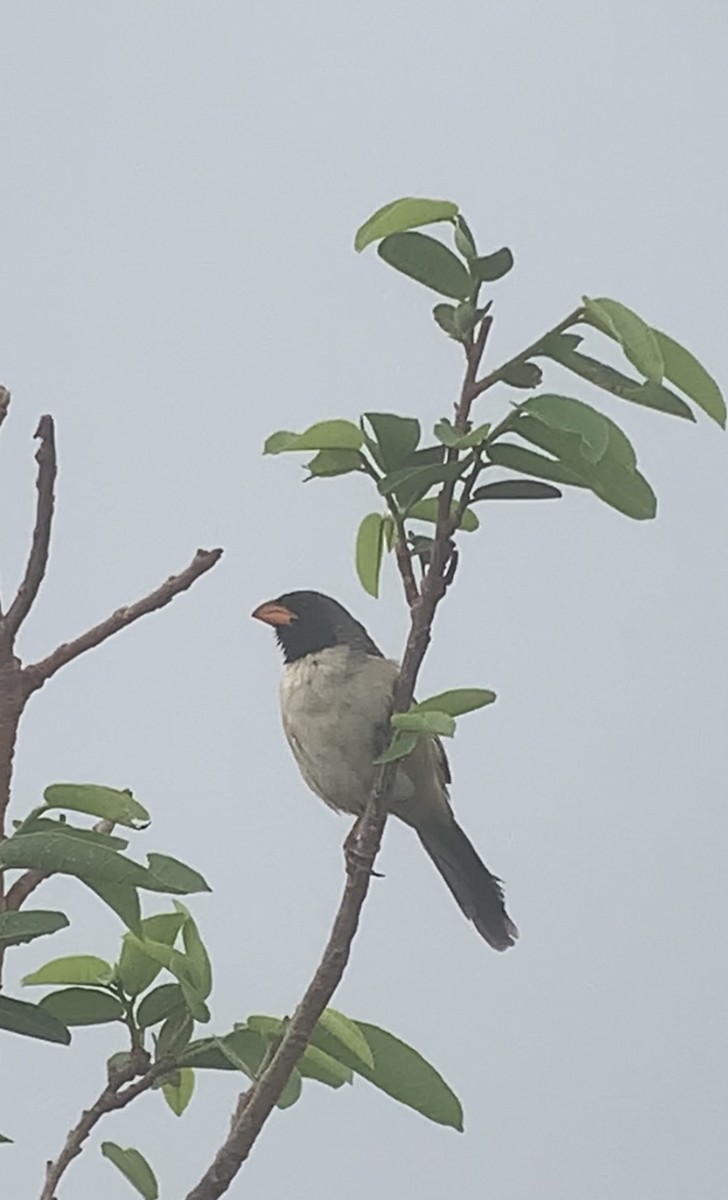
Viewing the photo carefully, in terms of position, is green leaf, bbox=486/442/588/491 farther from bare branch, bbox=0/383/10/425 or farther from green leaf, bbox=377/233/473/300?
bare branch, bbox=0/383/10/425

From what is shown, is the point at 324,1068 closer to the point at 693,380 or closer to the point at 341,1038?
the point at 341,1038

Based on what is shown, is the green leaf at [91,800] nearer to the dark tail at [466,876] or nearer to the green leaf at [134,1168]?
the green leaf at [134,1168]

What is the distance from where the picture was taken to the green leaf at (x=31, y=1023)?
668 mm

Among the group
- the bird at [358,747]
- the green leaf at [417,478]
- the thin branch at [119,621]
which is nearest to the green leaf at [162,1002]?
the thin branch at [119,621]

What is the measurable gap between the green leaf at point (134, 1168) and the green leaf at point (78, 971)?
0.09 meters

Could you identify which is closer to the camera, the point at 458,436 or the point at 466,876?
the point at 458,436

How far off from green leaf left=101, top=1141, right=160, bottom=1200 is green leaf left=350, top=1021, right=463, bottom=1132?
13 centimetres

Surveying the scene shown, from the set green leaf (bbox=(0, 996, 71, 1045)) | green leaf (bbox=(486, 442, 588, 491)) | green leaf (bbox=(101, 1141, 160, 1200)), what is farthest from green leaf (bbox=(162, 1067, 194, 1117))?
green leaf (bbox=(486, 442, 588, 491))

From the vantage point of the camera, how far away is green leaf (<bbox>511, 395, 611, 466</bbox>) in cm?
60

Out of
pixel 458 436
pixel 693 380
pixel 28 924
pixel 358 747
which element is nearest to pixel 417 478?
pixel 458 436

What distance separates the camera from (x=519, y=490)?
0.67m

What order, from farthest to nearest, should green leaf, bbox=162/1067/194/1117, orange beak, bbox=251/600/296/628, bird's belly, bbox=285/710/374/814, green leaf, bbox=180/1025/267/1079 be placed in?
orange beak, bbox=251/600/296/628 → bird's belly, bbox=285/710/374/814 → green leaf, bbox=162/1067/194/1117 → green leaf, bbox=180/1025/267/1079

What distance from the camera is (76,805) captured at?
68 cm

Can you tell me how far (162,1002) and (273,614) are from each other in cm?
88
